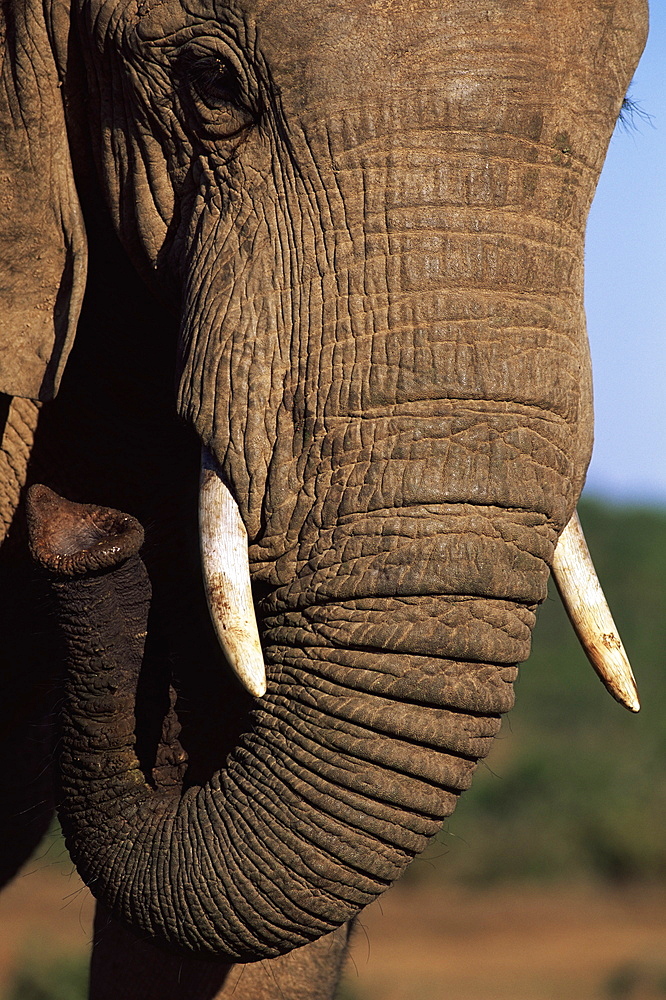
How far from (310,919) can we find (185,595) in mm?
786

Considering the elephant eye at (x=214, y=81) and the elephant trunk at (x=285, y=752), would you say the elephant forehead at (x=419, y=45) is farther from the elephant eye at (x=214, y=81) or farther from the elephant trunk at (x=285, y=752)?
the elephant trunk at (x=285, y=752)

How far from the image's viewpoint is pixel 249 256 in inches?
73.0

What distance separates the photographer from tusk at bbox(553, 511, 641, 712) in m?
2.01

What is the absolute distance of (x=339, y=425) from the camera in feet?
5.80

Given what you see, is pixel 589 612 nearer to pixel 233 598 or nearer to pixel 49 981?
pixel 233 598

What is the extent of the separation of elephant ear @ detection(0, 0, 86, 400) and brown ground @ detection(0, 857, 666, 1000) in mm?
4696

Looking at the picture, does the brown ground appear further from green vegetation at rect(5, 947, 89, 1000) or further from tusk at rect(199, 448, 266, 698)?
tusk at rect(199, 448, 266, 698)

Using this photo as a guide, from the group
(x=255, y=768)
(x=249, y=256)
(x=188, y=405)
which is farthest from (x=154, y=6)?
(x=255, y=768)

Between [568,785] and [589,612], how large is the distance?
32.8 feet

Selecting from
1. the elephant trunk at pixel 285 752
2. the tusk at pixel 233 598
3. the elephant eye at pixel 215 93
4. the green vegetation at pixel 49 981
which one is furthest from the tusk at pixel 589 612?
the green vegetation at pixel 49 981

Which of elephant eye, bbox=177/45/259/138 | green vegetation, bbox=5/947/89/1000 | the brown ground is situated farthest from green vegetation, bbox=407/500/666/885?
green vegetation, bbox=5/947/89/1000

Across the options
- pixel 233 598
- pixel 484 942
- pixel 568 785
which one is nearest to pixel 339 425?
pixel 233 598

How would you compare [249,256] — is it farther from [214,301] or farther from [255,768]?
[255,768]

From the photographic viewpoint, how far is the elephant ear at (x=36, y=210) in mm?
2096
